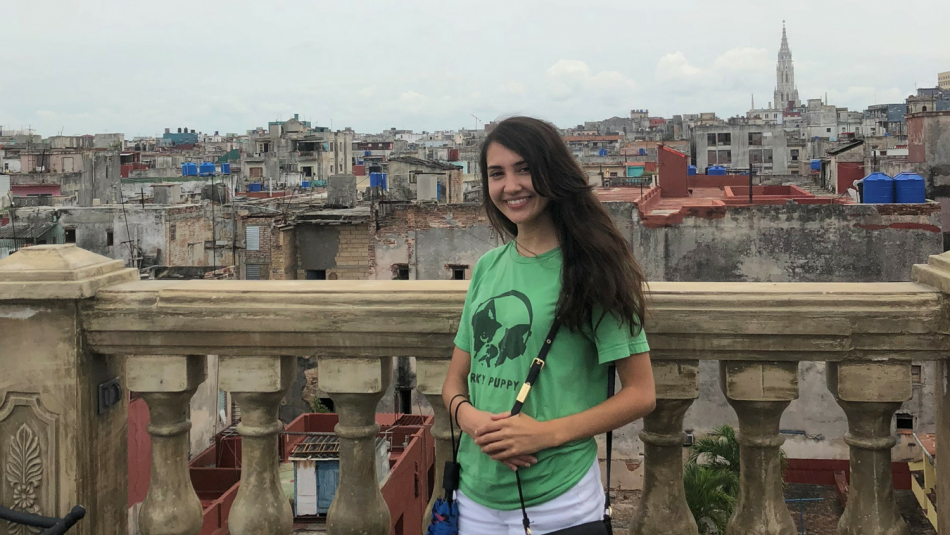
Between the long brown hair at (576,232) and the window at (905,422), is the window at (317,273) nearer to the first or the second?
the window at (905,422)

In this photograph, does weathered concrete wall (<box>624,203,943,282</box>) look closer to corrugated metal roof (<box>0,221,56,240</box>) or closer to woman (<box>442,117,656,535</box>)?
woman (<box>442,117,656,535</box>)

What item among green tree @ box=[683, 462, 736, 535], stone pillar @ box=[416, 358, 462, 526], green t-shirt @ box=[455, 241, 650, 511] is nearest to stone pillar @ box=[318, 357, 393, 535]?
stone pillar @ box=[416, 358, 462, 526]

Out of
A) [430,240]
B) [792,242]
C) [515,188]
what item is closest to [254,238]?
[430,240]

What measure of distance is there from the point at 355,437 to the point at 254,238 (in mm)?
28628

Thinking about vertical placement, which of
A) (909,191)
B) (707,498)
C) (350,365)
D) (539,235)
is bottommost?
(707,498)

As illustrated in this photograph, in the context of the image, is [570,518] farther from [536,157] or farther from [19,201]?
[19,201]

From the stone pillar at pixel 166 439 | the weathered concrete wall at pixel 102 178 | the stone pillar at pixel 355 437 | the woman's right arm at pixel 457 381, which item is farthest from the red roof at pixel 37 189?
the woman's right arm at pixel 457 381

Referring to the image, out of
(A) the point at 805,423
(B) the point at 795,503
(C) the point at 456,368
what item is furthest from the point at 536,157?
(A) the point at 805,423

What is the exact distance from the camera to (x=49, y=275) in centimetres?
354

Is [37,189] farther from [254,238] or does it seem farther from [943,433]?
[943,433]

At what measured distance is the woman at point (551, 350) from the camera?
2.71 meters

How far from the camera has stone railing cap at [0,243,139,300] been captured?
3506mm

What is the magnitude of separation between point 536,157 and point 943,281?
1.52 metres

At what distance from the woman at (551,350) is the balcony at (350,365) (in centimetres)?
51
